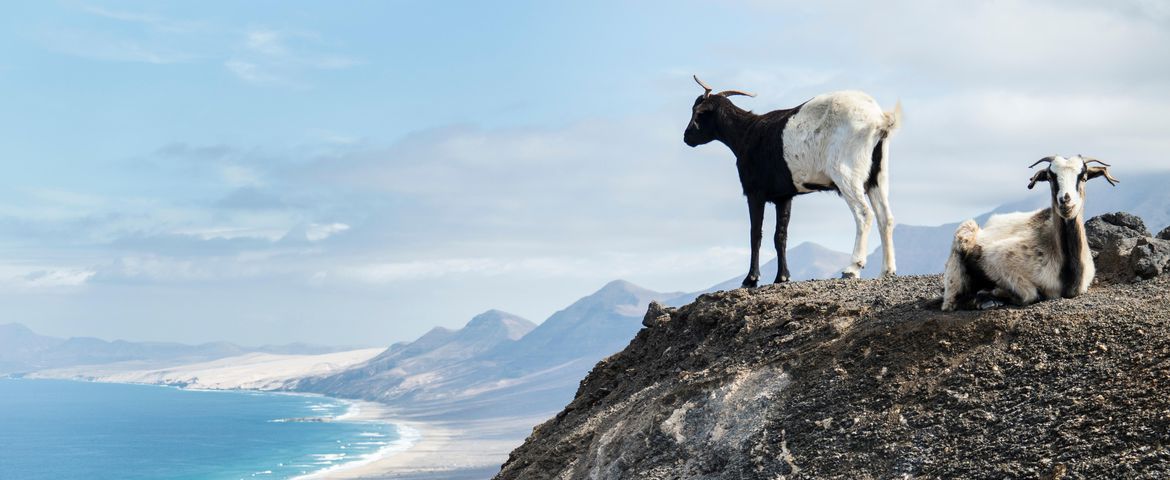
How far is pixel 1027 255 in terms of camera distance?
37.5ft

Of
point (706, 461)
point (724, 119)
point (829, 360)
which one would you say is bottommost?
point (706, 461)

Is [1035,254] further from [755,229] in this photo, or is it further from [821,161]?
[755,229]

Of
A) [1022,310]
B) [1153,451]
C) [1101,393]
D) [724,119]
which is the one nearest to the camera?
[1153,451]

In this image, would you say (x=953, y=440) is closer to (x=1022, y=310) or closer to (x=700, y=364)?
(x=1022, y=310)

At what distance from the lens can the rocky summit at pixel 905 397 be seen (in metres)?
9.14

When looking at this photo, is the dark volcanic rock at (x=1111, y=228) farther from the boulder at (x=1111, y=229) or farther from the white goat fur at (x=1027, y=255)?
the white goat fur at (x=1027, y=255)

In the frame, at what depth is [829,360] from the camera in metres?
11.6

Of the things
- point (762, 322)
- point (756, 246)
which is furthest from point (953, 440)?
point (756, 246)

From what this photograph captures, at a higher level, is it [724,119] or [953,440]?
[724,119]

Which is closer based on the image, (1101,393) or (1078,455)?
(1078,455)

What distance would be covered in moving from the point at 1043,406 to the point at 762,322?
493 centimetres

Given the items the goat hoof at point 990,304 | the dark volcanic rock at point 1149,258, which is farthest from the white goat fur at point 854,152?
the goat hoof at point 990,304

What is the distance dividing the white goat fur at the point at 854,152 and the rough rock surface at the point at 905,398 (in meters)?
1.53

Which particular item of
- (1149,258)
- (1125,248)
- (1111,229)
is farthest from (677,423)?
(1111,229)
